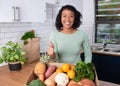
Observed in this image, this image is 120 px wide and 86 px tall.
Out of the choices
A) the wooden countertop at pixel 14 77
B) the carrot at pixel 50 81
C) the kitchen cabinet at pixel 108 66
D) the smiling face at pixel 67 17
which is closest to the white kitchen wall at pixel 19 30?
the wooden countertop at pixel 14 77

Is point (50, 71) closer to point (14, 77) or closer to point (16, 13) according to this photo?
point (14, 77)

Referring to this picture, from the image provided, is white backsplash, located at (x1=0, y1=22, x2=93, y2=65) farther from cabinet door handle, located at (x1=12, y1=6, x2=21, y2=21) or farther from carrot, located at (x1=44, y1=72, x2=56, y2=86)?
carrot, located at (x1=44, y1=72, x2=56, y2=86)

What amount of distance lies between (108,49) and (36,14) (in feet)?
5.04

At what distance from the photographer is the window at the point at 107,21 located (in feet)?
10.3

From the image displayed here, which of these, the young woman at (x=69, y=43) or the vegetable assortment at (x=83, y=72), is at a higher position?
the young woman at (x=69, y=43)

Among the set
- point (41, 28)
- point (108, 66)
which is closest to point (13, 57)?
point (41, 28)

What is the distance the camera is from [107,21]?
3.24 meters

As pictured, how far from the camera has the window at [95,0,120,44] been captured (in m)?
3.14

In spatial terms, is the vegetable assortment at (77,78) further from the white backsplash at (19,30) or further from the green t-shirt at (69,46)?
the white backsplash at (19,30)

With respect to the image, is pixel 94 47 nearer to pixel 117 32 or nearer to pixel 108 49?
pixel 108 49

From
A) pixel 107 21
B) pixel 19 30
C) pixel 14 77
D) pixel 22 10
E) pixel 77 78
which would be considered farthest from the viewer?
pixel 107 21

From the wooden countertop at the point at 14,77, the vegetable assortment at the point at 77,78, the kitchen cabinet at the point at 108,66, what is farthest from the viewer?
the kitchen cabinet at the point at 108,66

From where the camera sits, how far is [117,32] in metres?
3.15

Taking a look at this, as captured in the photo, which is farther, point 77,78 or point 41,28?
point 41,28
